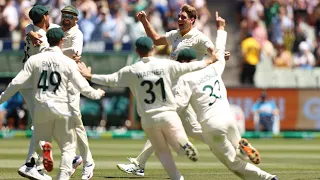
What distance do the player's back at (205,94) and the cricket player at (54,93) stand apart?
1.07 meters

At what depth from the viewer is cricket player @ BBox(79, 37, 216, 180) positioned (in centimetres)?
1034

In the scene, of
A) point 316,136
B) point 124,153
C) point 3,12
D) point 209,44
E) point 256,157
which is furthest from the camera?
point 3,12

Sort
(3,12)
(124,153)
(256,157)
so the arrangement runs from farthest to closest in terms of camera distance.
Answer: (3,12)
(124,153)
(256,157)

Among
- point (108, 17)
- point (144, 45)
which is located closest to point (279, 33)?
point (108, 17)

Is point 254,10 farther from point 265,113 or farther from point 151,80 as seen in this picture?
point 151,80

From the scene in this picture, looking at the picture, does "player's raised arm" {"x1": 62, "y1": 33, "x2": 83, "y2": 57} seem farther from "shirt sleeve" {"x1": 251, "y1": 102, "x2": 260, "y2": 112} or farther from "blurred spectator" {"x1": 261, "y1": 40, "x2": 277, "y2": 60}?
Answer: "blurred spectator" {"x1": 261, "y1": 40, "x2": 277, "y2": 60}

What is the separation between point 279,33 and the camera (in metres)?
26.4

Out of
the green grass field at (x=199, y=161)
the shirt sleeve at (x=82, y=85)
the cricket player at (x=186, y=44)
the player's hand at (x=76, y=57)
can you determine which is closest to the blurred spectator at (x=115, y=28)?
the green grass field at (x=199, y=161)

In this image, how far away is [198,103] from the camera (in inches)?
426

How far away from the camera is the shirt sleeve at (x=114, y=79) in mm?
10344

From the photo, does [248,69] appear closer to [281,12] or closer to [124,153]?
[281,12]

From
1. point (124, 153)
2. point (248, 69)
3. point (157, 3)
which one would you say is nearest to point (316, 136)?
point (248, 69)

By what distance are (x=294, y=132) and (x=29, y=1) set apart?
805cm

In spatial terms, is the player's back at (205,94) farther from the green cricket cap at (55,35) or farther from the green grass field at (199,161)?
the green grass field at (199,161)
